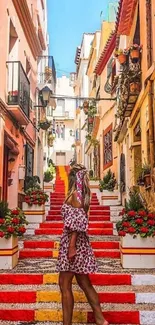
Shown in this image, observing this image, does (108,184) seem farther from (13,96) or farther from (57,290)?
(57,290)

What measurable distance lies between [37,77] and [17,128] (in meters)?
4.93

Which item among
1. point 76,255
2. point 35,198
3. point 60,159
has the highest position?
point 60,159

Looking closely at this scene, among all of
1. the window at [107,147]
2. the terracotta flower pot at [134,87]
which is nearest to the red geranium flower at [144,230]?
the terracotta flower pot at [134,87]

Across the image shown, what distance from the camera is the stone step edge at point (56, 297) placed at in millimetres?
4715

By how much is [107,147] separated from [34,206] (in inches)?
282

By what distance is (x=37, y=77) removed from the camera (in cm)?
1485

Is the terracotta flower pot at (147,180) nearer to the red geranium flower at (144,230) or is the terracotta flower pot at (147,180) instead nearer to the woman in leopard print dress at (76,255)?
the red geranium flower at (144,230)

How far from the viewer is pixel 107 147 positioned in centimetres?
1568

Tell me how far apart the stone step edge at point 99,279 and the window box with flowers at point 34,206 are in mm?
3676

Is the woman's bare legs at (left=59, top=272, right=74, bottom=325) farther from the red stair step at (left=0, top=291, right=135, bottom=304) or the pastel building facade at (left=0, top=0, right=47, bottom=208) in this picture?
the pastel building facade at (left=0, top=0, right=47, bottom=208)

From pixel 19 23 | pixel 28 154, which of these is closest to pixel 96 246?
pixel 28 154

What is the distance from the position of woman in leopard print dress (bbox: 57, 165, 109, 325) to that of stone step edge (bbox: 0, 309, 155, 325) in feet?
1.63

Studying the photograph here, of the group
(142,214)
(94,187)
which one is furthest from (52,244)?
(94,187)

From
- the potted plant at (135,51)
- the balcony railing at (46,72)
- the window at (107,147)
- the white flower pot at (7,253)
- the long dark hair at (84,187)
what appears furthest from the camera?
the balcony railing at (46,72)
